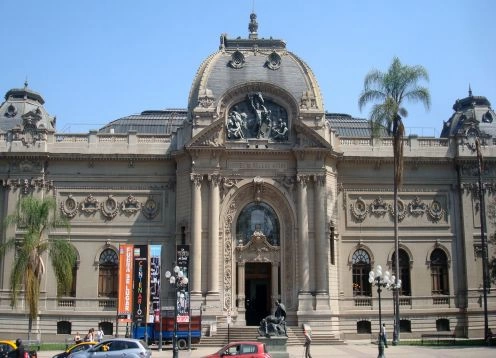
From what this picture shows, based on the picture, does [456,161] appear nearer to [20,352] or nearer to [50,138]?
[50,138]

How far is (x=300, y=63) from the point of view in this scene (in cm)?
5503

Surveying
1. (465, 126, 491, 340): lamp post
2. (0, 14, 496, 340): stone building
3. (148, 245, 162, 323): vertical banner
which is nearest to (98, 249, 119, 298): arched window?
(0, 14, 496, 340): stone building

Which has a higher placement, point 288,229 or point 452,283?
point 288,229

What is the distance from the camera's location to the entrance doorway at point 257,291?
51844 millimetres

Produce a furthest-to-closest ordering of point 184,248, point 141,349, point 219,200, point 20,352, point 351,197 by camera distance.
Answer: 1. point 351,197
2. point 219,200
3. point 184,248
4. point 141,349
5. point 20,352

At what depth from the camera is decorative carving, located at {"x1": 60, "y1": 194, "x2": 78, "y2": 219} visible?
173ft

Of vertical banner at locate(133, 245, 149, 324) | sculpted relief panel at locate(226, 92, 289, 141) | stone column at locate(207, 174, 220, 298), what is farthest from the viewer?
sculpted relief panel at locate(226, 92, 289, 141)

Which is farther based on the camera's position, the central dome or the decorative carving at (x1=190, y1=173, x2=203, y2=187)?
the central dome

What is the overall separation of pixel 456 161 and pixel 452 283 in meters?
10.00

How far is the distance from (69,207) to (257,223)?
49.5 feet

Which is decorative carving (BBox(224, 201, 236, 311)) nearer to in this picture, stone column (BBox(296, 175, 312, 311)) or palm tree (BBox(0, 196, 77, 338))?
stone column (BBox(296, 175, 312, 311))

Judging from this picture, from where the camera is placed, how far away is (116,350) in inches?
1211

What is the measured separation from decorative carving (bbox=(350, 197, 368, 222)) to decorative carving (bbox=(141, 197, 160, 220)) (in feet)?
51.9

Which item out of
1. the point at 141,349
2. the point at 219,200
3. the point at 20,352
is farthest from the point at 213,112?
the point at 20,352
